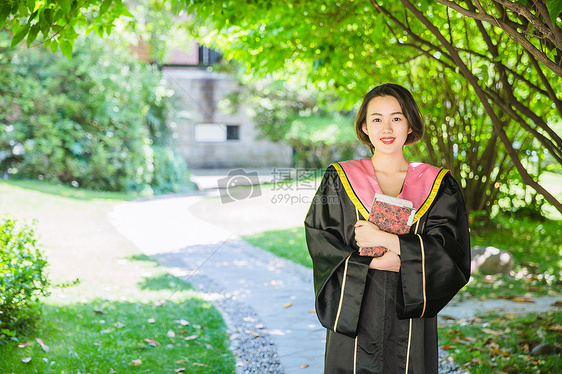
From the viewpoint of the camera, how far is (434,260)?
196 centimetres

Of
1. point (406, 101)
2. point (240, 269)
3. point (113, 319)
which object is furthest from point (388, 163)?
point (240, 269)

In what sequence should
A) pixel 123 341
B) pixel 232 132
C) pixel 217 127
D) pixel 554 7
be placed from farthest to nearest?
pixel 217 127
pixel 232 132
pixel 123 341
pixel 554 7

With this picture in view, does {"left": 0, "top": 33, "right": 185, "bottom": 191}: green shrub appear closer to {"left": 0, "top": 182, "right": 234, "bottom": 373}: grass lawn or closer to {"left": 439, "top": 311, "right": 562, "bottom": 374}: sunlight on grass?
{"left": 0, "top": 182, "right": 234, "bottom": 373}: grass lawn

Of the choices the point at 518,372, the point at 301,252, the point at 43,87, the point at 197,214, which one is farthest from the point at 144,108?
the point at 518,372

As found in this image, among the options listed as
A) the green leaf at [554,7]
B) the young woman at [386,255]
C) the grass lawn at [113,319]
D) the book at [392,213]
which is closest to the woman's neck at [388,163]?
→ the young woman at [386,255]

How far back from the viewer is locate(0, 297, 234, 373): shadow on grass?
128 inches

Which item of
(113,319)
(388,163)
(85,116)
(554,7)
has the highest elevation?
(85,116)

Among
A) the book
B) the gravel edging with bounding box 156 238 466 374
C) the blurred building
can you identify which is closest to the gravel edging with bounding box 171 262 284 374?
the gravel edging with bounding box 156 238 466 374

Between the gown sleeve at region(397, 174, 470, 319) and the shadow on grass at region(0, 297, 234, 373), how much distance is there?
185 cm

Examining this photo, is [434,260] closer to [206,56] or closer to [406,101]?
[406,101]

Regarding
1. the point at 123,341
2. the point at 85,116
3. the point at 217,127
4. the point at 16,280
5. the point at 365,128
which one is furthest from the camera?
the point at 217,127

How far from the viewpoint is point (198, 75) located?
15.7m

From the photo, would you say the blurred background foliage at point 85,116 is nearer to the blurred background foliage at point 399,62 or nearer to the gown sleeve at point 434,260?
the blurred background foliage at point 399,62

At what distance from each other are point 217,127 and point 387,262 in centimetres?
1440
